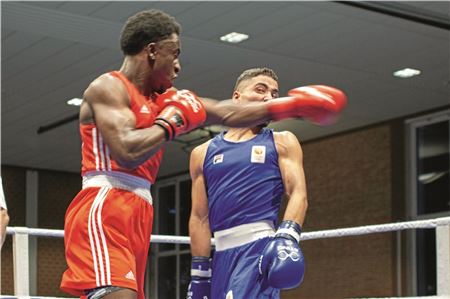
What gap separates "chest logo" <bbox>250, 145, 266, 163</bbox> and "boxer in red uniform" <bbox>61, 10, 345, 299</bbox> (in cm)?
92

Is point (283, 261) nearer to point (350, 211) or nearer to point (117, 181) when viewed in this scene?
point (117, 181)

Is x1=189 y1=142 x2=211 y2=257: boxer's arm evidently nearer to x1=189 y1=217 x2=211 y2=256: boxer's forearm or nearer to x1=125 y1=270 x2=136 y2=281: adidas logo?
x1=189 y1=217 x2=211 y2=256: boxer's forearm

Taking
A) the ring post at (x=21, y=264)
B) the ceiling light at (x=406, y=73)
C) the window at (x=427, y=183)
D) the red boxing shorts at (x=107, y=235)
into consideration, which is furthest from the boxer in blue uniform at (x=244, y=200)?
the window at (x=427, y=183)

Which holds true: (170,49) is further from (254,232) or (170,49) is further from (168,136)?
(254,232)

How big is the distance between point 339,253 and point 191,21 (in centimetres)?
524

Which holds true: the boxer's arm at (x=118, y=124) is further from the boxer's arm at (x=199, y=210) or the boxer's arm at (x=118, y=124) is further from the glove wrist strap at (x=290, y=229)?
the boxer's arm at (x=199, y=210)

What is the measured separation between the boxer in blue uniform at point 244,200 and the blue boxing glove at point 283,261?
0.03 metres

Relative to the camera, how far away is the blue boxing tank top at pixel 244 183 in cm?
334

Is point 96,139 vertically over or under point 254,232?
over

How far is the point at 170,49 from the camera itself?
2.36 metres

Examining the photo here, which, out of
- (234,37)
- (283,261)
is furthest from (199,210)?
(234,37)

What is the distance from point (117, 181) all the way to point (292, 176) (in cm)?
104

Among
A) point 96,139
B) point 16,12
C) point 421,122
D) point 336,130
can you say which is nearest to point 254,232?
point 96,139

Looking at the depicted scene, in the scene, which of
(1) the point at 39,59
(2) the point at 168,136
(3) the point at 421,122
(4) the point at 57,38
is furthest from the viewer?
(3) the point at 421,122
